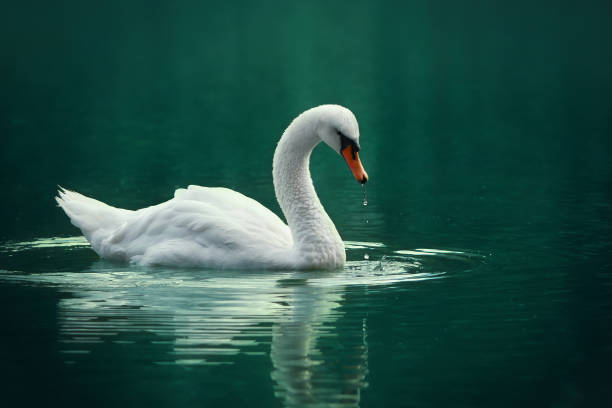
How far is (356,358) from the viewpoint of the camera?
341 inches

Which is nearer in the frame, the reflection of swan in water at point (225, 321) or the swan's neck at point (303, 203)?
the reflection of swan in water at point (225, 321)

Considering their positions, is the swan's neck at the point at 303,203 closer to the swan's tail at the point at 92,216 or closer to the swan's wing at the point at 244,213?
the swan's wing at the point at 244,213

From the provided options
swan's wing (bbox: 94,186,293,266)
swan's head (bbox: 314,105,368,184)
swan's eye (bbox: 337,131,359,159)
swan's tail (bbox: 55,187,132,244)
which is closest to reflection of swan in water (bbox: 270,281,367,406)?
swan's wing (bbox: 94,186,293,266)

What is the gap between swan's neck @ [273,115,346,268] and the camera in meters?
11.8

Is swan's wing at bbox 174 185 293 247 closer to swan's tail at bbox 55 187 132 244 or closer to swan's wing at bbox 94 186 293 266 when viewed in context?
swan's wing at bbox 94 186 293 266

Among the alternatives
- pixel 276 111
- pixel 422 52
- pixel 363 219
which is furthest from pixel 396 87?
pixel 363 219

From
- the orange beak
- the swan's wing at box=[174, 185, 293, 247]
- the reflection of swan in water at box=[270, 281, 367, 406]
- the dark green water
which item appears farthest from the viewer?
the swan's wing at box=[174, 185, 293, 247]

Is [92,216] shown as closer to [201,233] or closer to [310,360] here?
[201,233]

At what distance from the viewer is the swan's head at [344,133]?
462 inches

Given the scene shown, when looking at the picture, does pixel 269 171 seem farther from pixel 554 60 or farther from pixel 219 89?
pixel 554 60

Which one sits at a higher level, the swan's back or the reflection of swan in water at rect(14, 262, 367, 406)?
the swan's back

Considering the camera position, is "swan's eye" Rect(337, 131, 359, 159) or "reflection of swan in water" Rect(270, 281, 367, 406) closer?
"reflection of swan in water" Rect(270, 281, 367, 406)

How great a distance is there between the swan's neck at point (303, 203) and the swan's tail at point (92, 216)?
173 cm

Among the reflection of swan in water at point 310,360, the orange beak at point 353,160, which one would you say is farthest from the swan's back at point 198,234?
the reflection of swan in water at point 310,360
